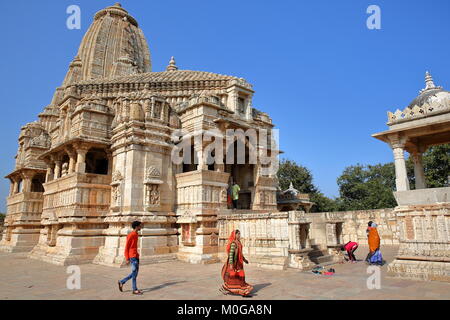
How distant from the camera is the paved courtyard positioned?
285 inches

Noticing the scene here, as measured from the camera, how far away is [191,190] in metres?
14.5

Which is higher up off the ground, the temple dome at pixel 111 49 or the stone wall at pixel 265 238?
the temple dome at pixel 111 49

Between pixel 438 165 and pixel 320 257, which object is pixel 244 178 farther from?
pixel 438 165

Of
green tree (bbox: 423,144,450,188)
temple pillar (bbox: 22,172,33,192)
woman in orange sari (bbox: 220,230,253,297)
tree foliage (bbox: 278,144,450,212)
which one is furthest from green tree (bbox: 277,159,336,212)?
woman in orange sari (bbox: 220,230,253,297)

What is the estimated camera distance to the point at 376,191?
1645 inches

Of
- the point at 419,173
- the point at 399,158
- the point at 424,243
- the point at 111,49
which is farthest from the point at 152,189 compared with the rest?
the point at 111,49

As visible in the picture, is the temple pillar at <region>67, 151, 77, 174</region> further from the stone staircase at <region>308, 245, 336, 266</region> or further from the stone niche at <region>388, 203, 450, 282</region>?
the stone niche at <region>388, 203, 450, 282</region>

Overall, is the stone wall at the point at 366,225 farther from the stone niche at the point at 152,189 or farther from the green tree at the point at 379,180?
the green tree at the point at 379,180

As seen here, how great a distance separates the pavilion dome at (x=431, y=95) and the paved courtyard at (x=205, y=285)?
5.22 meters

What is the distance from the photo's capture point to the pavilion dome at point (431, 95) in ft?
30.8

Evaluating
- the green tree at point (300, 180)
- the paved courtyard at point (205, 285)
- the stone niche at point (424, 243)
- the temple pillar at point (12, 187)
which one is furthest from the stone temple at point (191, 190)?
the green tree at point (300, 180)
